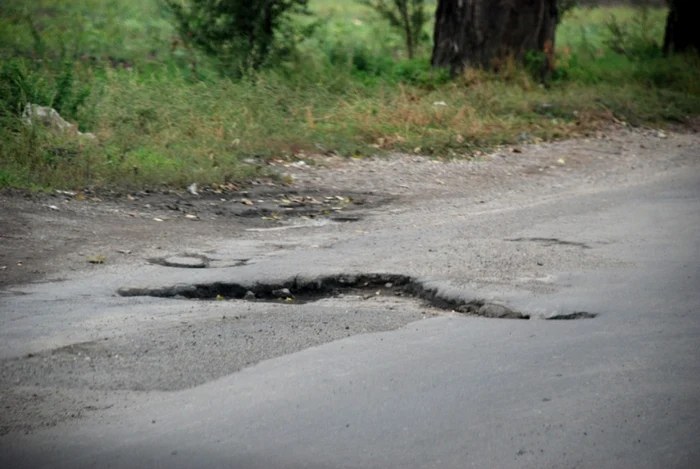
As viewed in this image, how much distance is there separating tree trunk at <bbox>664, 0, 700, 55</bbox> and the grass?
2.68 feet

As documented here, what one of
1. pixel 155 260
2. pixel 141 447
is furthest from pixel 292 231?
pixel 141 447

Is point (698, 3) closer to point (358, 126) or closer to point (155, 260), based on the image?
point (358, 126)

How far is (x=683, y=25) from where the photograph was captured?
59.1 ft

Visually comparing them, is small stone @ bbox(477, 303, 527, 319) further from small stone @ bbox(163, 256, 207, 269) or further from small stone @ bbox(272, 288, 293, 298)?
small stone @ bbox(163, 256, 207, 269)

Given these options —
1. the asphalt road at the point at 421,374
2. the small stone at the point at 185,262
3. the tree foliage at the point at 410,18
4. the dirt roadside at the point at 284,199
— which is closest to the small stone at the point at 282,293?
the asphalt road at the point at 421,374

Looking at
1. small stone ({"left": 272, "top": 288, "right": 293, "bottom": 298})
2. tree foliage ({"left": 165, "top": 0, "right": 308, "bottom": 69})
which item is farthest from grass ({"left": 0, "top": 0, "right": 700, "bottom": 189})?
small stone ({"left": 272, "top": 288, "right": 293, "bottom": 298})

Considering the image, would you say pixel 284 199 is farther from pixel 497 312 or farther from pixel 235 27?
pixel 235 27

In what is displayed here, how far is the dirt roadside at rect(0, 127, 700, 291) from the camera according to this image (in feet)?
22.5

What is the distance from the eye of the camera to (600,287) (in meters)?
6.07

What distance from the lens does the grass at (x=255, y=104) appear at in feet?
30.3

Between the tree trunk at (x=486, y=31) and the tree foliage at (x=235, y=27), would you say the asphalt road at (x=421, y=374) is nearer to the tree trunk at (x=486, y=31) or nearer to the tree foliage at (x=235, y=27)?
the tree foliage at (x=235, y=27)

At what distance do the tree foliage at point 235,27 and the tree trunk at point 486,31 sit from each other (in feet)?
8.03

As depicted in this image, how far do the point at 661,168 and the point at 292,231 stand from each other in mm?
5046

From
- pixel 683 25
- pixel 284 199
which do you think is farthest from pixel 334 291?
pixel 683 25
